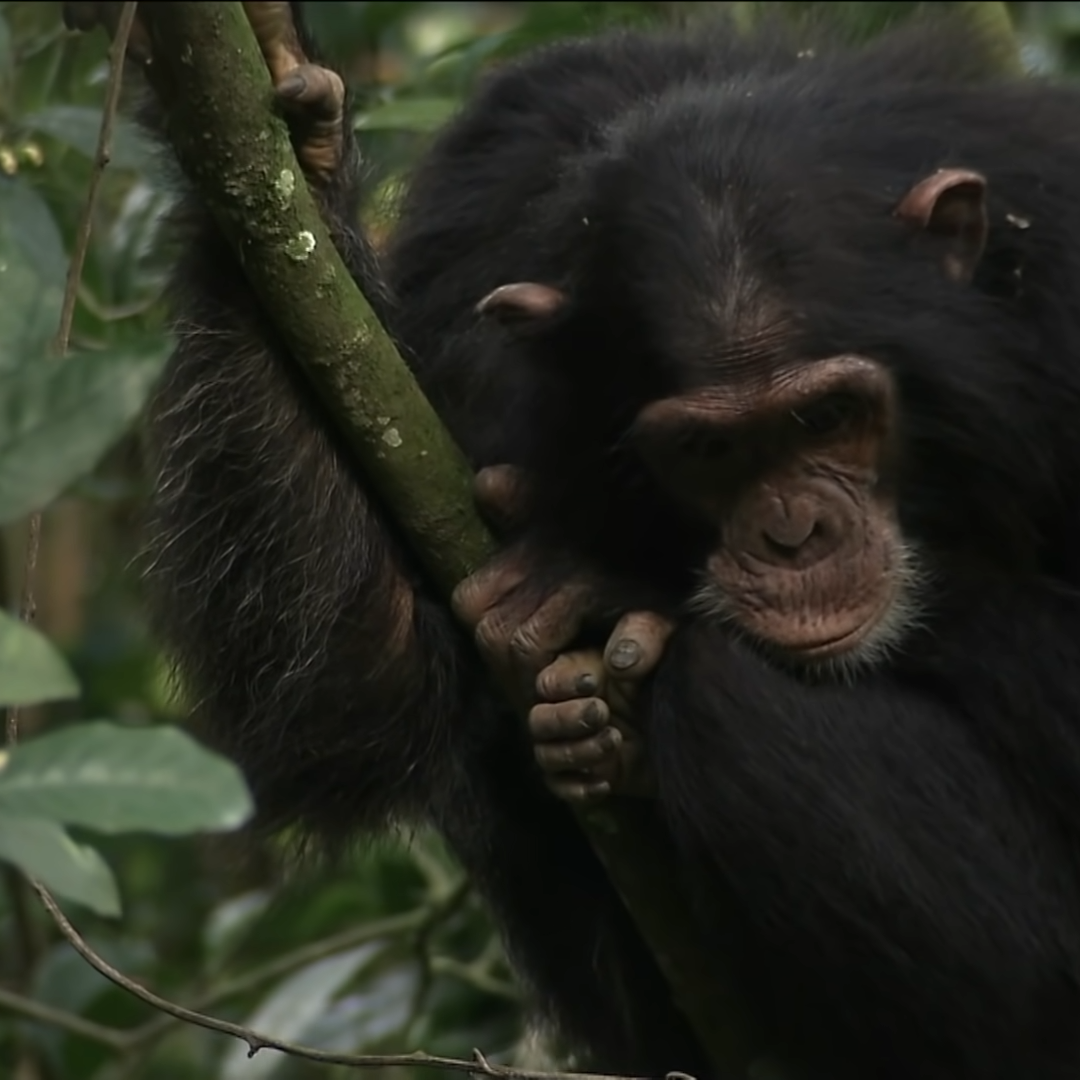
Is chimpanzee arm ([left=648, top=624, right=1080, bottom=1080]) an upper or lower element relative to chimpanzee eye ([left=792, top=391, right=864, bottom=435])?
lower

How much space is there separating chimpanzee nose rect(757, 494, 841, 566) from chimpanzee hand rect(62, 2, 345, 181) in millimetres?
920

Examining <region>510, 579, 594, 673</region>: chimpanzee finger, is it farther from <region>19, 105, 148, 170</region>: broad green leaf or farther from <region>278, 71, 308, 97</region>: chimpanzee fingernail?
<region>19, 105, 148, 170</region>: broad green leaf

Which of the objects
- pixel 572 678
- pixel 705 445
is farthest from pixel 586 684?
pixel 705 445

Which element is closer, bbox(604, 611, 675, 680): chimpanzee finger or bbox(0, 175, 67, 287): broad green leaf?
bbox(0, 175, 67, 287): broad green leaf

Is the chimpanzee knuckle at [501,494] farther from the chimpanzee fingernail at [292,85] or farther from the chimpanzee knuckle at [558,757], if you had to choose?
the chimpanzee fingernail at [292,85]

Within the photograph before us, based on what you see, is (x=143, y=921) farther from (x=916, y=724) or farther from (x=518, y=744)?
(x=916, y=724)

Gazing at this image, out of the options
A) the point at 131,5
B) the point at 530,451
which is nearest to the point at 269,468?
the point at 530,451

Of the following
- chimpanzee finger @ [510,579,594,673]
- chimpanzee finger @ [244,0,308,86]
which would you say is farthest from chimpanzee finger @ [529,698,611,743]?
chimpanzee finger @ [244,0,308,86]

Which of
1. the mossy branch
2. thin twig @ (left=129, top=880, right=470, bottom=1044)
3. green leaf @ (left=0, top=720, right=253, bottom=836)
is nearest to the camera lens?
green leaf @ (left=0, top=720, right=253, bottom=836)

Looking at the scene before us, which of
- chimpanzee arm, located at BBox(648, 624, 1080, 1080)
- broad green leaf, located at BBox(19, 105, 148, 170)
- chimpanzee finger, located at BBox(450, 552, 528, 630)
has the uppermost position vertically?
broad green leaf, located at BBox(19, 105, 148, 170)

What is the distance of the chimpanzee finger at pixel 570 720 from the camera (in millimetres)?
3123

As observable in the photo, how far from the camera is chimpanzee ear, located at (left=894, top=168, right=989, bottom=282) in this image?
10.8 feet

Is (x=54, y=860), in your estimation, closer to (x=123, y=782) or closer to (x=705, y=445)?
(x=123, y=782)

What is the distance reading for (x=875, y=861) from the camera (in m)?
3.13
